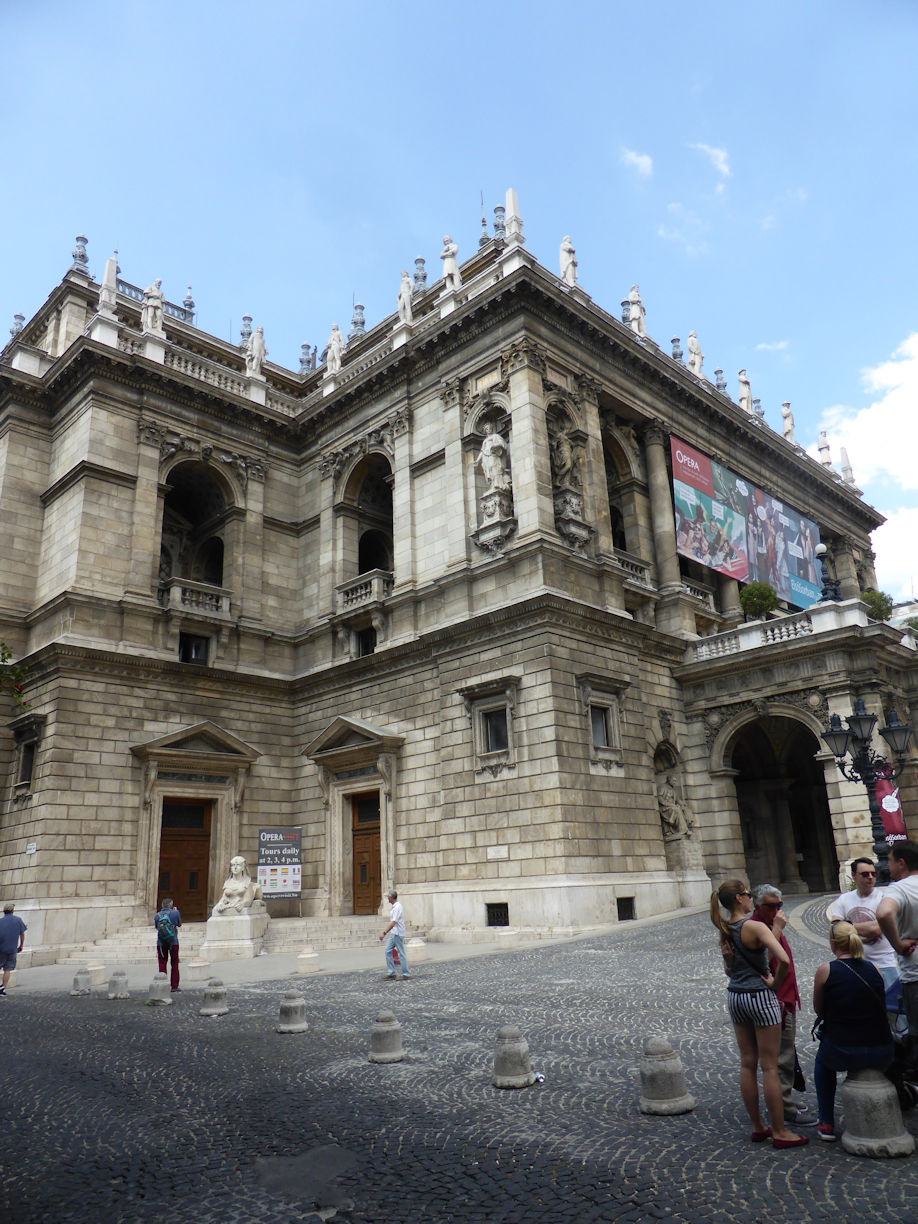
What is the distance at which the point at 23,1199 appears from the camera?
5637 mm

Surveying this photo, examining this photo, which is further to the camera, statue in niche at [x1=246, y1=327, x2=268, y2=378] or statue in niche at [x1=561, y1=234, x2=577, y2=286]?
statue in niche at [x1=246, y1=327, x2=268, y2=378]

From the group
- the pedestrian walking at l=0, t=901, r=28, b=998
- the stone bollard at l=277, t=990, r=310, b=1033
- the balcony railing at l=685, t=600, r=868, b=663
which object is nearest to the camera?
the stone bollard at l=277, t=990, r=310, b=1033

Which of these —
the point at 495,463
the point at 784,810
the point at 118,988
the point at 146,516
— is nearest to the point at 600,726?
the point at 495,463

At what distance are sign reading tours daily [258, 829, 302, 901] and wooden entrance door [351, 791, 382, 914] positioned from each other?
2.78 m

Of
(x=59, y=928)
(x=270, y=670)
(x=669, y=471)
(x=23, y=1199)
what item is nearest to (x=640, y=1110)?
(x=23, y=1199)

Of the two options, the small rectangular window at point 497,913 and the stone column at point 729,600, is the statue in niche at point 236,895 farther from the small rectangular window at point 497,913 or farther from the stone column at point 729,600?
the stone column at point 729,600

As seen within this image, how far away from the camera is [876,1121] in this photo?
552 centimetres

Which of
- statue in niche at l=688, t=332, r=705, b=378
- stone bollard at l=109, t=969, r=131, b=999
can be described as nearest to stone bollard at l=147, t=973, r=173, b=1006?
stone bollard at l=109, t=969, r=131, b=999

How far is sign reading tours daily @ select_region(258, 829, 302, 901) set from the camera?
78.8 feet

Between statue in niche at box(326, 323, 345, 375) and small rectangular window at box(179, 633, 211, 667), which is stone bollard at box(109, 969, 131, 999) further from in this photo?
statue in niche at box(326, 323, 345, 375)

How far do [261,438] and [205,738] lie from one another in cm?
1142

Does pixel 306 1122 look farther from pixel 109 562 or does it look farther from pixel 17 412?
pixel 17 412

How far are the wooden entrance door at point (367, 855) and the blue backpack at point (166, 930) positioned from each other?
1106cm

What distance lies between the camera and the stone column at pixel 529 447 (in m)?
24.2
